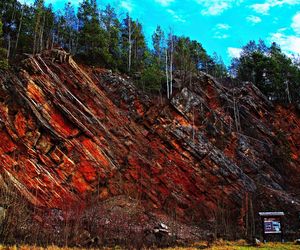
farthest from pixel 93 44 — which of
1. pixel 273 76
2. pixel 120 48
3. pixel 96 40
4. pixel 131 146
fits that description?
pixel 273 76

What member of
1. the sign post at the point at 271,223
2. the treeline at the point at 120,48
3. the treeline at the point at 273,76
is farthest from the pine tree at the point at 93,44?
the sign post at the point at 271,223

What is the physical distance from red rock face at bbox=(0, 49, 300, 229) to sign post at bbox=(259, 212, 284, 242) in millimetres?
4331

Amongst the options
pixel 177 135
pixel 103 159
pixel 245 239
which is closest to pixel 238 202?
pixel 245 239

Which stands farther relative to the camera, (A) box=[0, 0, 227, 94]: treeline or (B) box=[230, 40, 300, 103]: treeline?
(B) box=[230, 40, 300, 103]: treeline

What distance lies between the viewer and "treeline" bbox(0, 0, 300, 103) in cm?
3597

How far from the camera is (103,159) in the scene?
24.6 metres

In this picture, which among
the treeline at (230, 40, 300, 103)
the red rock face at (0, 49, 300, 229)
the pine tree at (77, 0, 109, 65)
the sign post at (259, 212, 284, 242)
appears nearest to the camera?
the sign post at (259, 212, 284, 242)

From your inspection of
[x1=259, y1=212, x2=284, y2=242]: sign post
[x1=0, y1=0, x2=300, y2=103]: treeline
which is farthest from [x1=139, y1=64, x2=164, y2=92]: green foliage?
[x1=259, y1=212, x2=284, y2=242]: sign post

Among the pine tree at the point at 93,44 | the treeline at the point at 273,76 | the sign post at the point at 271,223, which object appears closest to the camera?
the sign post at the point at 271,223

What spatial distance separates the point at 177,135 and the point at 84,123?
8.02m

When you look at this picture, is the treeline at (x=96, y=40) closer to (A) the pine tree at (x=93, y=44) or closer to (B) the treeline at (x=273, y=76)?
(A) the pine tree at (x=93, y=44)

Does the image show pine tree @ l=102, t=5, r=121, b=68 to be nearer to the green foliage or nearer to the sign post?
the green foliage

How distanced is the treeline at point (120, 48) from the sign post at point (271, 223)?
18143 mm

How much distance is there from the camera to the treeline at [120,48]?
35969mm
